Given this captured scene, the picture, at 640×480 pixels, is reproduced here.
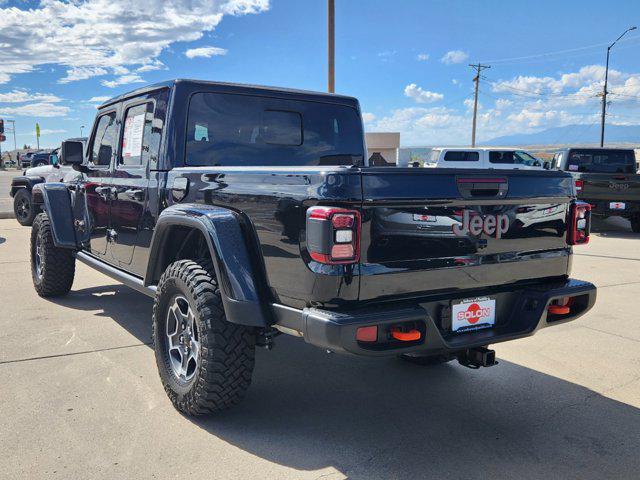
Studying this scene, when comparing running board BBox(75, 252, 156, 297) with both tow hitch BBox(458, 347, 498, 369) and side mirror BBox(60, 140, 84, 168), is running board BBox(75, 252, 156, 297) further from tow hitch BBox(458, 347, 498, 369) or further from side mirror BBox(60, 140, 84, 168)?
tow hitch BBox(458, 347, 498, 369)

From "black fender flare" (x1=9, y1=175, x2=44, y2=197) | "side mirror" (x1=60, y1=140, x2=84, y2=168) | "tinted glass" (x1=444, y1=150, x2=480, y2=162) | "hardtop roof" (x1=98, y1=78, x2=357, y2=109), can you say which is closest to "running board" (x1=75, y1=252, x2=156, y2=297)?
"side mirror" (x1=60, y1=140, x2=84, y2=168)

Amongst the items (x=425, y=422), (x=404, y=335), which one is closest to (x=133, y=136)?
(x=404, y=335)

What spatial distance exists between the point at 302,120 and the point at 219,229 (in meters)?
1.71

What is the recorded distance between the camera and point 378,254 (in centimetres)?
266

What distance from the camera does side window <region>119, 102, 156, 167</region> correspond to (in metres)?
4.02

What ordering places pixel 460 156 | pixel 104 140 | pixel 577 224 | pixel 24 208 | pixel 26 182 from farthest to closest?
pixel 460 156, pixel 24 208, pixel 26 182, pixel 104 140, pixel 577 224

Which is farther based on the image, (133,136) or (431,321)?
(133,136)

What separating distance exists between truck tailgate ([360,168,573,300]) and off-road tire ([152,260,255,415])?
87cm

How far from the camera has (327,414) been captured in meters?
3.46

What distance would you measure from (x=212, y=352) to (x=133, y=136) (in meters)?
2.09

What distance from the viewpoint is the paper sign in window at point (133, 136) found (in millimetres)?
4242

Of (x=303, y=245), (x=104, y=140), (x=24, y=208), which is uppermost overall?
(x=104, y=140)

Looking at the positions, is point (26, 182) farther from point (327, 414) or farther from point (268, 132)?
point (327, 414)

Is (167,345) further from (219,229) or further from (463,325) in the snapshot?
(463,325)
